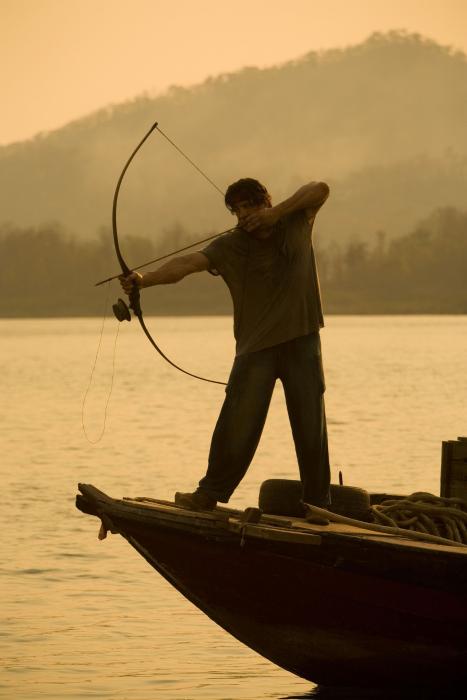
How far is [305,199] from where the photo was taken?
1004 centimetres

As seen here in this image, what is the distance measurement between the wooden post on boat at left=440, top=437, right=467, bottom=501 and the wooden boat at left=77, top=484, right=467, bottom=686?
1630 mm

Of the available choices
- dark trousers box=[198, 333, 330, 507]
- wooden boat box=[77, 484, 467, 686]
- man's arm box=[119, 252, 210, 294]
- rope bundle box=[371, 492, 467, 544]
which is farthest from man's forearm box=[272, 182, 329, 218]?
rope bundle box=[371, 492, 467, 544]

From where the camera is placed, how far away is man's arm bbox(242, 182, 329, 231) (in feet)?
32.7

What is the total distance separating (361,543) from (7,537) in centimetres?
1145

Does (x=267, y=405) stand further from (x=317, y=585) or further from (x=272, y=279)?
(x=317, y=585)

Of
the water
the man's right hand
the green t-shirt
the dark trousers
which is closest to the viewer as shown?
the man's right hand

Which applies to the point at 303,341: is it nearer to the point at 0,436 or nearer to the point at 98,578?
the point at 98,578

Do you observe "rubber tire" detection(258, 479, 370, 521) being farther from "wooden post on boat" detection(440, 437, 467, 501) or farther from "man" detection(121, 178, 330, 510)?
"wooden post on boat" detection(440, 437, 467, 501)

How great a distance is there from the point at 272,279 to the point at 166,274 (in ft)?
2.44

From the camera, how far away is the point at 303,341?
10414 mm

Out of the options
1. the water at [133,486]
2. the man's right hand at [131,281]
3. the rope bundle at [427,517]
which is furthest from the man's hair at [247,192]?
the water at [133,486]

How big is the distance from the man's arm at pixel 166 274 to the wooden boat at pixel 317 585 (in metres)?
1.46

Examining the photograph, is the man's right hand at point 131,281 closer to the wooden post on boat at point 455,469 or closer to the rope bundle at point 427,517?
the rope bundle at point 427,517

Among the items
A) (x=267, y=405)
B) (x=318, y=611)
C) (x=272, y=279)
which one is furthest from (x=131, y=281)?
(x=318, y=611)
